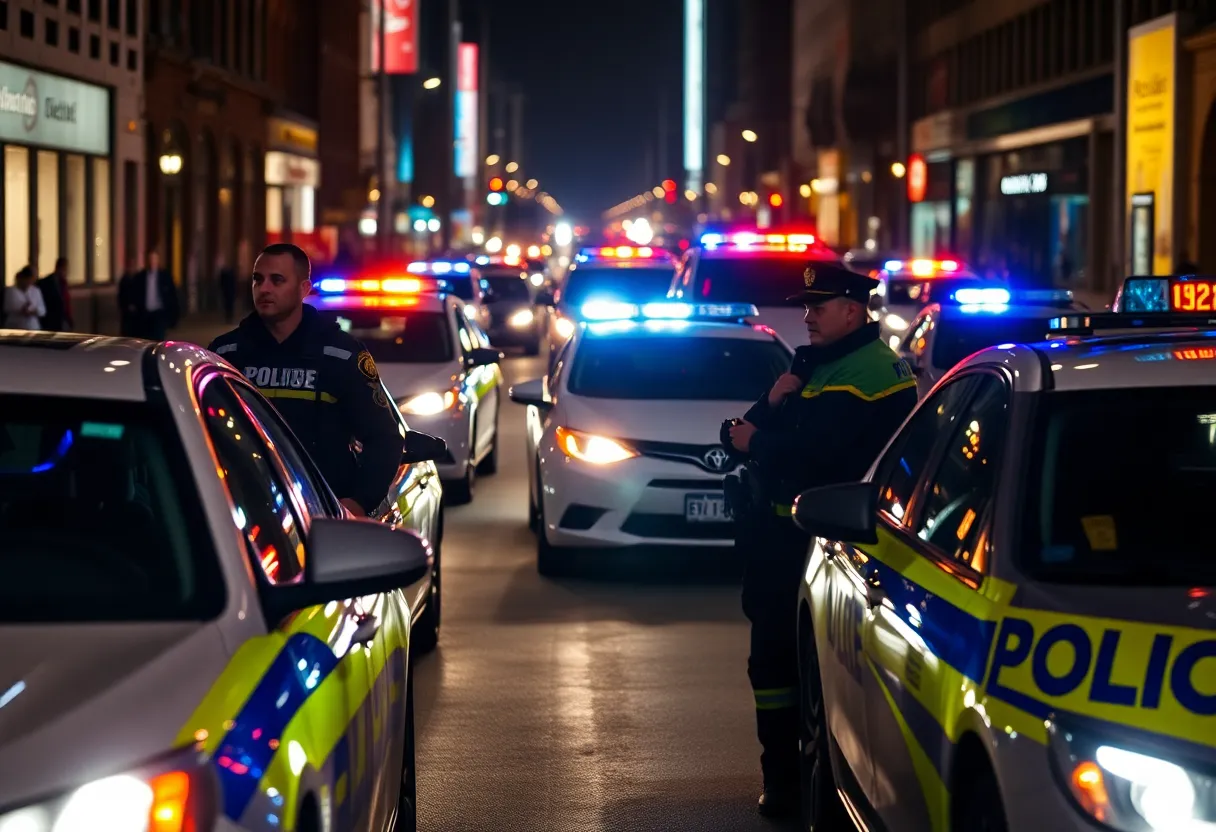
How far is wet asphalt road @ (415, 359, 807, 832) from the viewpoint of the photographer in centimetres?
747

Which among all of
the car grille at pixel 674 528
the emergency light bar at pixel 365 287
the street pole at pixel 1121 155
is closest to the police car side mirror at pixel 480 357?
the emergency light bar at pixel 365 287

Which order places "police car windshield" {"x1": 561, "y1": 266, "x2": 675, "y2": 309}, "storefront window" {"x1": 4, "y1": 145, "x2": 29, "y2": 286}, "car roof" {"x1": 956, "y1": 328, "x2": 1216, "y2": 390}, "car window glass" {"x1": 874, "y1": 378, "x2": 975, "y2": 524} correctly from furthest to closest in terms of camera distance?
1. "storefront window" {"x1": 4, "y1": 145, "x2": 29, "y2": 286}
2. "police car windshield" {"x1": 561, "y1": 266, "x2": 675, "y2": 309}
3. "car window glass" {"x1": 874, "y1": 378, "x2": 975, "y2": 524}
4. "car roof" {"x1": 956, "y1": 328, "x2": 1216, "y2": 390}

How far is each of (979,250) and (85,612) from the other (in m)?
63.3

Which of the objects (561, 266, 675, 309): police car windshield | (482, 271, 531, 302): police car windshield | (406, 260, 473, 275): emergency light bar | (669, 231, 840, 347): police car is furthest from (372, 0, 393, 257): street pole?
(669, 231, 840, 347): police car

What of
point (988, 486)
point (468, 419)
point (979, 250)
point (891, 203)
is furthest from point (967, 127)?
point (988, 486)

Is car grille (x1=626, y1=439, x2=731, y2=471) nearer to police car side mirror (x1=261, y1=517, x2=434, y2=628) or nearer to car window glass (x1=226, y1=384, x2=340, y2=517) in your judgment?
car window glass (x1=226, y1=384, x2=340, y2=517)

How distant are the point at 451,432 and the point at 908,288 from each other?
12054mm

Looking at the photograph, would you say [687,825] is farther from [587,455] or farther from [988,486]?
[587,455]

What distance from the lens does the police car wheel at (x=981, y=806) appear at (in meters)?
4.23

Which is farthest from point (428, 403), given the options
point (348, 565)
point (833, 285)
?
point (348, 565)

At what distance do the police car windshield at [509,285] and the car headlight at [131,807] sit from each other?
35.8 metres

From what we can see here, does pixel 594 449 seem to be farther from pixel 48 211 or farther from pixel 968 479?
pixel 48 211

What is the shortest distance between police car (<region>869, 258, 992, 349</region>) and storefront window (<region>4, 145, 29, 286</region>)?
48.7ft

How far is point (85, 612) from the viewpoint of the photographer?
4.21m
